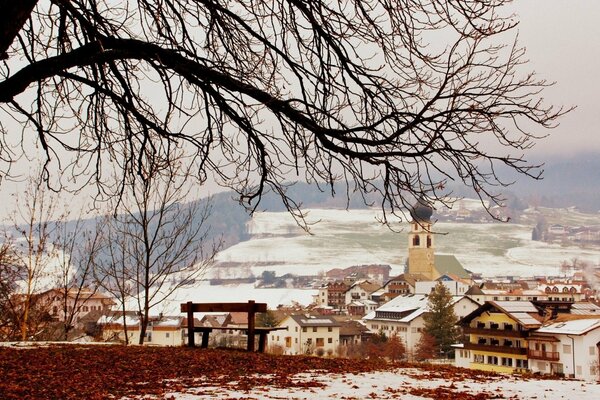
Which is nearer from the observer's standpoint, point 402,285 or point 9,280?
point 9,280

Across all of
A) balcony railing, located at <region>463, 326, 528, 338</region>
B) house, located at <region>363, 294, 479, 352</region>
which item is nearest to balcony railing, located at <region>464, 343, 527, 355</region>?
balcony railing, located at <region>463, 326, 528, 338</region>

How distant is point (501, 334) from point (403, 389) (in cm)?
4090

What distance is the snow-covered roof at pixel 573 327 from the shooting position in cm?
4041

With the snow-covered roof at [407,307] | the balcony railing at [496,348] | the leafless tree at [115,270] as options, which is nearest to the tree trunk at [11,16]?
the leafless tree at [115,270]

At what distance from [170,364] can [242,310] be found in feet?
9.72

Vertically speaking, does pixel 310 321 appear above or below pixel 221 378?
below

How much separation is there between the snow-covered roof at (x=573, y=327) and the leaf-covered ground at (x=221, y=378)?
33.7 meters

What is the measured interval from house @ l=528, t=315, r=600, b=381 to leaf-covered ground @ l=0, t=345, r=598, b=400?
34.1 m

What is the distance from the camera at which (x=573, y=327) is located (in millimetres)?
41781

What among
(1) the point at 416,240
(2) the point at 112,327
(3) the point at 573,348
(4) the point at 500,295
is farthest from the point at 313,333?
(1) the point at 416,240

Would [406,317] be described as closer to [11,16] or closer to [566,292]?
[566,292]

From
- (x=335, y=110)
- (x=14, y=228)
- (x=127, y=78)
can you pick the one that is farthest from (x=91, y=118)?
(x=14, y=228)

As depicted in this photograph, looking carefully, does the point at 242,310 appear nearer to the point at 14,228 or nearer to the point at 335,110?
the point at 335,110

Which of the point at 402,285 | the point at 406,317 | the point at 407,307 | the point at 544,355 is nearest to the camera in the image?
the point at 544,355
